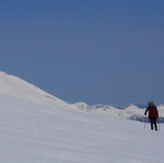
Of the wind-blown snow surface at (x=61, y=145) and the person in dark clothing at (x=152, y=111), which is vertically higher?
the person in dark clothing at (x=152, y=111)

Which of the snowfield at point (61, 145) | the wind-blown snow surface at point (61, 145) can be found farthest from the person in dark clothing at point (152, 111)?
the snowfield at point (61, 145)

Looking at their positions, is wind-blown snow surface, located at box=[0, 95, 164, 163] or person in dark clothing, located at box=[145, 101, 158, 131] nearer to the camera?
wind-blown snow surface, located at box=[0, 95, 164, 163]

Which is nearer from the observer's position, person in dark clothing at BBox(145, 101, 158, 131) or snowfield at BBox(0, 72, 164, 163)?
snowfield at BBox(0, 72, 164, 163)

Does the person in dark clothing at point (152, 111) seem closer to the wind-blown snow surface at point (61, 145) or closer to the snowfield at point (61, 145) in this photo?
the wind-blown snow surface at point (61, 145)

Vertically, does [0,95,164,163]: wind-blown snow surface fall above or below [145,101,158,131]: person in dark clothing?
below

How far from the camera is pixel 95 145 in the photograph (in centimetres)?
1004

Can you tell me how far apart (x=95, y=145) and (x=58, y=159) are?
2440 mm

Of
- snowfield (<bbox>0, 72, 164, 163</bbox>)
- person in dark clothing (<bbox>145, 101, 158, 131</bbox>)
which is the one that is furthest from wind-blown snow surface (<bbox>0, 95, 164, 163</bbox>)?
person in dark clothing (<bbox>145, 101, 158, 131</bbox>)

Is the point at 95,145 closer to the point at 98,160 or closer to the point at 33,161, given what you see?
the point at 98,160

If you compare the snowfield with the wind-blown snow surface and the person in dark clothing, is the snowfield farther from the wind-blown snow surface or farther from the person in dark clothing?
the person in dark clothing

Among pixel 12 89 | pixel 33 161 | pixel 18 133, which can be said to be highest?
pixel 12 89

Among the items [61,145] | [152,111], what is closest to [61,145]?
[61,145]

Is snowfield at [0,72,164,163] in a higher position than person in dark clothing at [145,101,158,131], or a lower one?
lower

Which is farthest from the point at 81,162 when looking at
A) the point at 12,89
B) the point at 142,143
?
the point at 12,89
